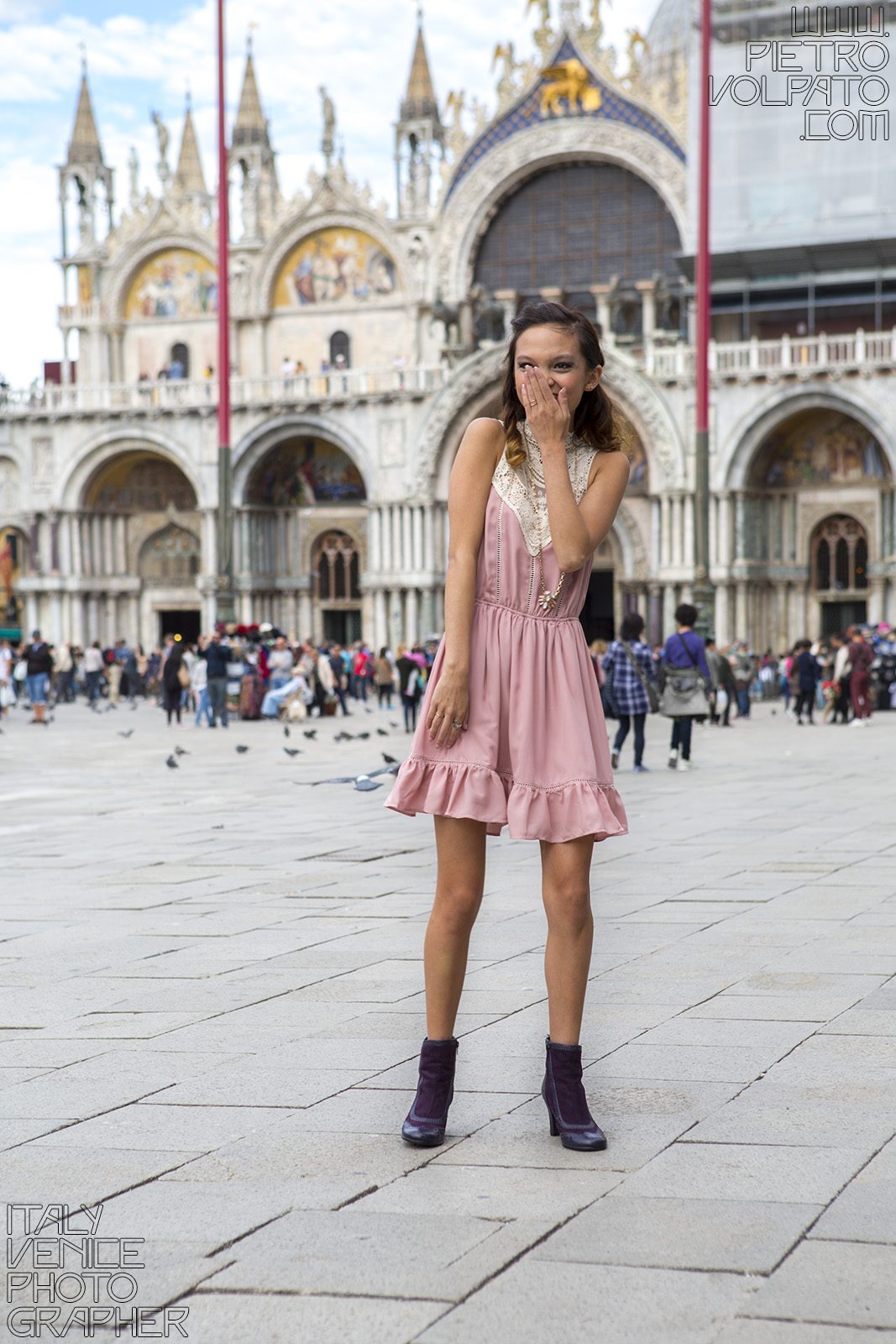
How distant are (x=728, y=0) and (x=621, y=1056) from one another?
33.9 meters

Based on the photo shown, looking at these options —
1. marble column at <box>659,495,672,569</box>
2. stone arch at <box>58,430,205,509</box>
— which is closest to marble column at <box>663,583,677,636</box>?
marble column at <box>659,495,672,569</box>

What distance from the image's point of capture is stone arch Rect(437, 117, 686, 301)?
117ft

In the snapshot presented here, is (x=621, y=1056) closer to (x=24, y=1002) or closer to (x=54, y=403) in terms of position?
(x=24, y=1002)

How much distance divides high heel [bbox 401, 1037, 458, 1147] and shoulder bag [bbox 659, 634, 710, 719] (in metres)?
10.1

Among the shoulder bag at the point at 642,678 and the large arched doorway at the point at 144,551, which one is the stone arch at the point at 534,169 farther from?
the shoulder bag at the point at 642,678

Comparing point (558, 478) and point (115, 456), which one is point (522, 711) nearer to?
point (558, 478)

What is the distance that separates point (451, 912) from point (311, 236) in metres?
37.2

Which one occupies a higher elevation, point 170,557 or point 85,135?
point 85,135

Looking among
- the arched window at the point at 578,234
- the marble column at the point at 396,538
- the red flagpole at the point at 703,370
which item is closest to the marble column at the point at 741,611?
the marble column at the point at 396,538

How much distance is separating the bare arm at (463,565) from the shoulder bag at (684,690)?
9.94 m

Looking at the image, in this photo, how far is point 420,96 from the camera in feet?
125

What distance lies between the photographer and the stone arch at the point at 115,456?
37.6m

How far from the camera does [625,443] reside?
3.81 m

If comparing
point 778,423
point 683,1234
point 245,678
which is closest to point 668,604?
point 778,423
